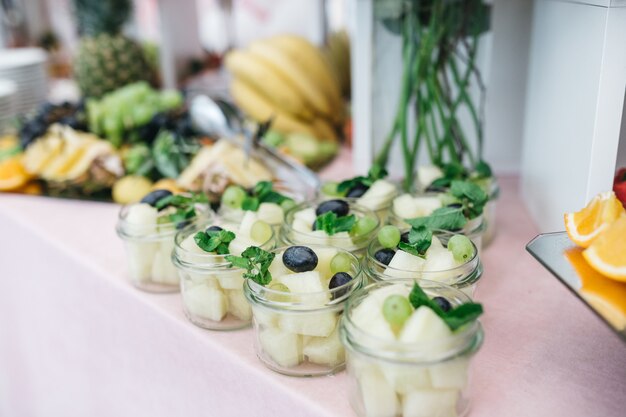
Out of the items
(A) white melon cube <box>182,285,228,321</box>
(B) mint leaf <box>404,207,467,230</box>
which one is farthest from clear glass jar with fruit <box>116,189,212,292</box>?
(B) mint leaf <box>404,207,467,230</box>

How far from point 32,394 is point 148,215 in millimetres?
638

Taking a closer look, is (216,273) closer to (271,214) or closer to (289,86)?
(271,214)

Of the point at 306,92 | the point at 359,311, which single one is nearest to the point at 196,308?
the point at 359,311

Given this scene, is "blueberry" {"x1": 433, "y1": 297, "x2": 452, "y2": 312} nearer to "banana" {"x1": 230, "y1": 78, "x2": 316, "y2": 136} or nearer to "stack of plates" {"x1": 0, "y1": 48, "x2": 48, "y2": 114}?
"banana" {"x1": 230, "y1": 78, "x2": 316, "y2": 136}

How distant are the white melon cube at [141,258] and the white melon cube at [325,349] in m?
0.32

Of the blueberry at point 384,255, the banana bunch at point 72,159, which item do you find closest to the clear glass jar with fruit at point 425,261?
the blueberry at point 384,255

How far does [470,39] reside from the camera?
1059 mm

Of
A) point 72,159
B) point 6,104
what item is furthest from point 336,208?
point 6,104

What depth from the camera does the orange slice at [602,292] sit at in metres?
0.52

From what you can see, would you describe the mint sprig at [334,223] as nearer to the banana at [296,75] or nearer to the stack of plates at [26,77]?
the banana at [296,75]

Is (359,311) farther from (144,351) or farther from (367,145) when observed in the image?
(367,145)

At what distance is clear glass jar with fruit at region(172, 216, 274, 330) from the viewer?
0.71 meters

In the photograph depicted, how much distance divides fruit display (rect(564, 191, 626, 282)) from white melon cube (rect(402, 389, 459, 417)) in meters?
0.19

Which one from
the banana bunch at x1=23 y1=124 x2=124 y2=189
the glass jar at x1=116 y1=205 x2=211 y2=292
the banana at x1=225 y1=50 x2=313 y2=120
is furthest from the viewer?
the banana at x1=225 y1=50 x2=313 y2=120
